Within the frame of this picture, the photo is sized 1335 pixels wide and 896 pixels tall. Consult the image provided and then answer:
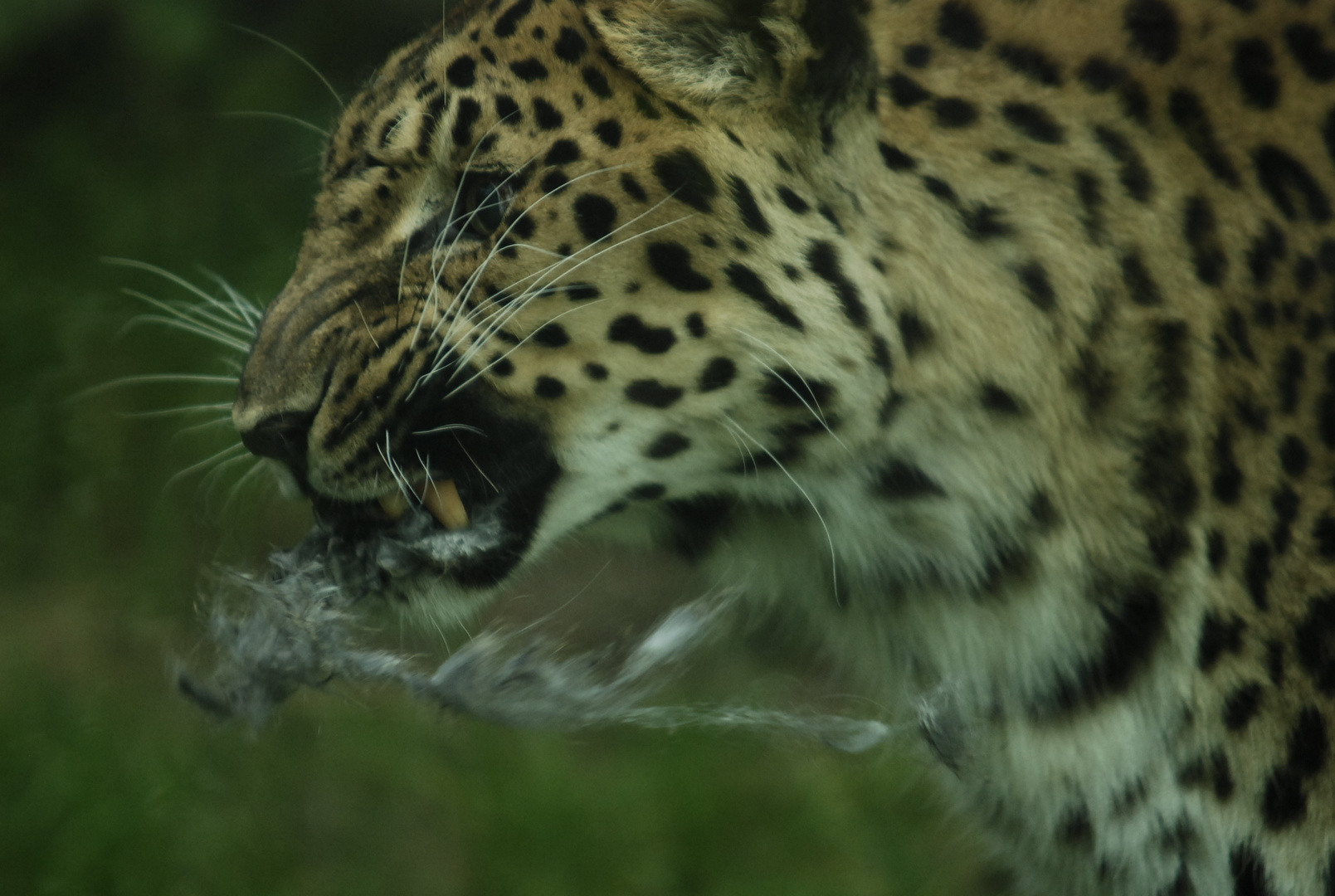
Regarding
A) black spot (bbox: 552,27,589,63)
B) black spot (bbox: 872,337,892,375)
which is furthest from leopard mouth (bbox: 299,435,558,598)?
black spot (bbox: 552,27,589,63)

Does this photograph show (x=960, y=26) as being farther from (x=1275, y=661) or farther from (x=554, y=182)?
(x=1275, y=661)

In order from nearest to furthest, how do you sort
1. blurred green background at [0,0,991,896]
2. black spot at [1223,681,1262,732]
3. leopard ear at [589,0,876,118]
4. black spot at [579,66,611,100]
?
leopard ear at [589,0,876,118] < black spot at [579,66,611,100] < black spot at [1223,681,1262,732] < blurred green background at [0,0,991,896]

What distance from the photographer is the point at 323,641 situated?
8.55 ft

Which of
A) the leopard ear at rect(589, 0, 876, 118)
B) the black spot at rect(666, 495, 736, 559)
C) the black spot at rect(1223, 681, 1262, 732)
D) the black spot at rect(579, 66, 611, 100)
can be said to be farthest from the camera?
the black spot at rect(666, 495, 736, 559)

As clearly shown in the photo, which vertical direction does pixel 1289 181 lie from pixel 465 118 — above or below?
below

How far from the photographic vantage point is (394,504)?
104 inches

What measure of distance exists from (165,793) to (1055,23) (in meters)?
2.95

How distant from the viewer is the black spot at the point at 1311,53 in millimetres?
2682

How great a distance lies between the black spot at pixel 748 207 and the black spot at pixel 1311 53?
1.05 m

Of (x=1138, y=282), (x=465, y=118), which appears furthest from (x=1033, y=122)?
(x=465, y=118)

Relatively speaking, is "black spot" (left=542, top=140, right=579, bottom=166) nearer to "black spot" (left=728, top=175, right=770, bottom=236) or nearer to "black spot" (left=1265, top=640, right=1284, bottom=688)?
"black spot" (left=728, top=175, right=770, bottom=236)

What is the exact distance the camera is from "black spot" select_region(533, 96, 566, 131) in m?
2.48

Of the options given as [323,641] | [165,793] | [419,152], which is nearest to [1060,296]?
[419,152]

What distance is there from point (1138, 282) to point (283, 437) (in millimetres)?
1476
